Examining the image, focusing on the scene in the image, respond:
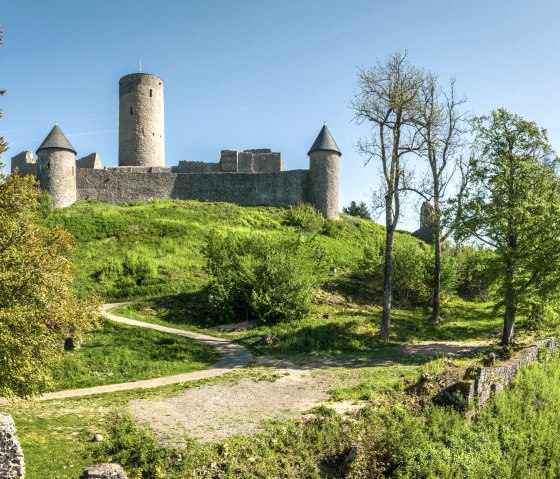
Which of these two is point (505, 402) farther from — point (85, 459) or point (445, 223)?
point (85, 459)

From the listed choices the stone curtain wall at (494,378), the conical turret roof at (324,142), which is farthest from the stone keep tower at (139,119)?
the stone curtain wall at (494,378)

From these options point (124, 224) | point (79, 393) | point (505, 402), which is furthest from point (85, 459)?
point (124, 224)

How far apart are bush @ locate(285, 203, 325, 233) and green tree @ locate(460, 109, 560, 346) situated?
19760mm

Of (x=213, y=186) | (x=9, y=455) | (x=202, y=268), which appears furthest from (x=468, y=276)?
(x=9, y=455)

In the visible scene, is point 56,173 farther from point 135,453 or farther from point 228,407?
point 135,453

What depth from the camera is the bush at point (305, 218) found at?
1515 inches

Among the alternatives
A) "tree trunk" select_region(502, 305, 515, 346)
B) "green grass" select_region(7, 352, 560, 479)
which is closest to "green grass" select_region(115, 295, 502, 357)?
"tree trunk" select_region(502, 305, 515, 346)

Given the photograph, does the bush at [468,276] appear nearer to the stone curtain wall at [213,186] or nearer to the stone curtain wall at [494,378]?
the stone curtain wall at [494,378]

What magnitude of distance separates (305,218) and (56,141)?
66.5 feet

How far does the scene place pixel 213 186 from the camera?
4444 centimetres

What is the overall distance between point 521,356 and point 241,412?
29.0ft

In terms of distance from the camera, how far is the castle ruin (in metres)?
40.9

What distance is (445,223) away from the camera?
19438mm

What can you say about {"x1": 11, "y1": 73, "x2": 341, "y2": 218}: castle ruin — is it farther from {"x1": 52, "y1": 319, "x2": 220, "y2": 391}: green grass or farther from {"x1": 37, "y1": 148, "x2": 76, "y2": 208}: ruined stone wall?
{"x1": 52, "y1": 319, "x2": 220, "y2": 391}: green grass
